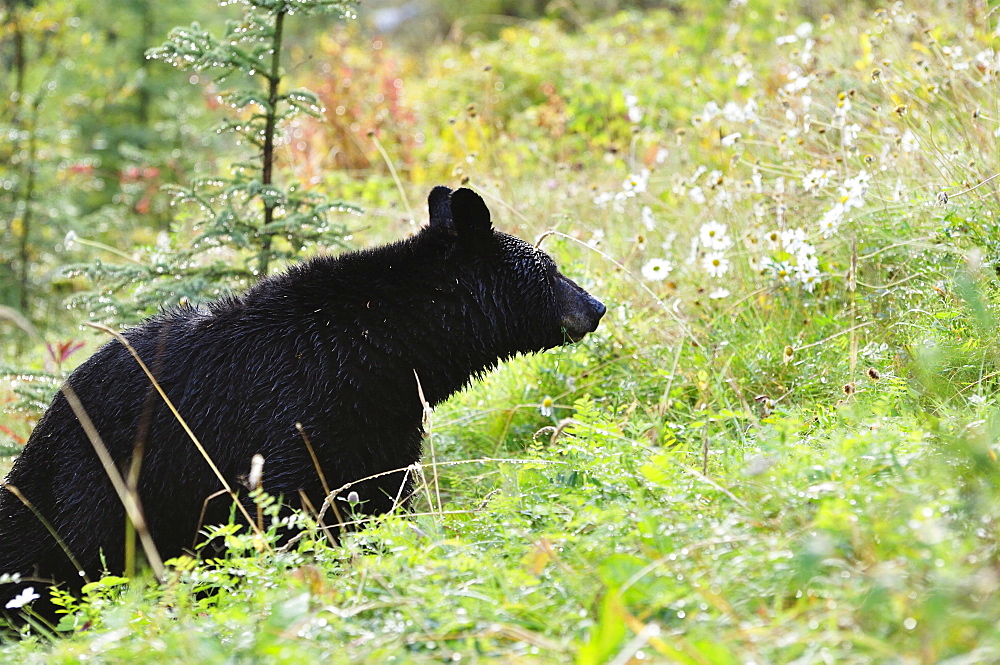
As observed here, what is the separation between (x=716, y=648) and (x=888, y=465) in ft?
3.09

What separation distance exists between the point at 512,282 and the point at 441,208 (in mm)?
470

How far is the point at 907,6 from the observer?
312 inches

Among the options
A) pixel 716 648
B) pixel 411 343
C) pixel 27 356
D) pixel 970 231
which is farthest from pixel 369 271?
pixel 27 356

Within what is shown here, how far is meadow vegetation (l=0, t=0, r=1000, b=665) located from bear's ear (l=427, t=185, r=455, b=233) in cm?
68

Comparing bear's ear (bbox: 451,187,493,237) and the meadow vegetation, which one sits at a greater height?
bear's ear (bbox: 451,187,493,237)

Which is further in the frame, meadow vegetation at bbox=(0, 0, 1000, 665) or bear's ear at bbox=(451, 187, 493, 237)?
bear's ear at bbox=(451, 187, 493, 237)

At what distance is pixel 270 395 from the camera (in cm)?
376

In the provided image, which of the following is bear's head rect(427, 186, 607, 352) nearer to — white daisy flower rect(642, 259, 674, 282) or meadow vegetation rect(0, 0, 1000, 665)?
meadow vegetation rect(0, 0, 1000, 665)

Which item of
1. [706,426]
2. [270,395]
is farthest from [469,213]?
[706,426]

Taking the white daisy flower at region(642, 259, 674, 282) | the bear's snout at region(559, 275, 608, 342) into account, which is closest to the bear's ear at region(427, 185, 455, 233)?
the bear's snout at region(559, 275, 608, 342)

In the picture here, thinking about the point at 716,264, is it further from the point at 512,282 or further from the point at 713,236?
the point at 512,282

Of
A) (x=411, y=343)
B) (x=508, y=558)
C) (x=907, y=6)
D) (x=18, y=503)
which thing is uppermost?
(x=907, y=6)

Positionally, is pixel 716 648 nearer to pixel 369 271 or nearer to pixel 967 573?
pixel 967 573

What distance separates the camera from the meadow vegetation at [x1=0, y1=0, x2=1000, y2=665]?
7.32 feet
